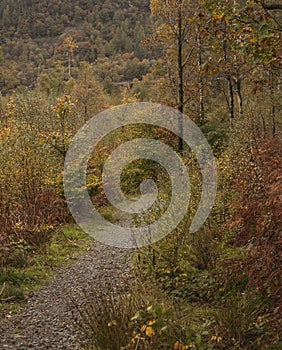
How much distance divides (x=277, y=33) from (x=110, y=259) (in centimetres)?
469

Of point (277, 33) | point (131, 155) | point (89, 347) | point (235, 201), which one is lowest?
point (131, 155)

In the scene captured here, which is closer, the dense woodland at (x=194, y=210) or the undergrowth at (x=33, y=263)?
the dense woodland at (x=194, y=210)

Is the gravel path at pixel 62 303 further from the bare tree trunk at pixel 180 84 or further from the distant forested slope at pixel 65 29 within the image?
the distant forested slope at pixel 65 29

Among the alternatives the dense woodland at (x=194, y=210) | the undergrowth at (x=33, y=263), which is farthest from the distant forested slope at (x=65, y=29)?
the undergrowth at (x=33, y=263)

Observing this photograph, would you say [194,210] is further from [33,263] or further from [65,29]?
[65,29]

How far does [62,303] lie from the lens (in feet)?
17.7

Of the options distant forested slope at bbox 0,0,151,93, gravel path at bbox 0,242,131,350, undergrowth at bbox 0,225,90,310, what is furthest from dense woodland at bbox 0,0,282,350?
distant forested slope at bbox 0,0,151,93

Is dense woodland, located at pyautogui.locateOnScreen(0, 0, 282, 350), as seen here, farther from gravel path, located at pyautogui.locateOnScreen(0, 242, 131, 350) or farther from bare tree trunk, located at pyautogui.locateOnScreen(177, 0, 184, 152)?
gravel path, located at pyautogui.locateOnScreen(0, 242, 131, 350)

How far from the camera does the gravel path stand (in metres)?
4.38

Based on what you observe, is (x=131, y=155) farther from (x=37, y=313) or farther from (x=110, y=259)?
(x=37, y=313)

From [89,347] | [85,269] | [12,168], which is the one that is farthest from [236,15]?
[12,168]

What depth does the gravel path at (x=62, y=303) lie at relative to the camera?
438 cm

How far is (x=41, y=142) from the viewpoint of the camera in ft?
29.9

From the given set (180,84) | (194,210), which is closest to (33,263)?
(194,210)
